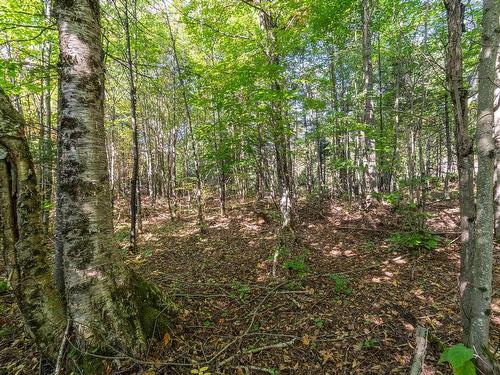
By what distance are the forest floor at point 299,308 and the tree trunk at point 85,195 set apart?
448 millimetres

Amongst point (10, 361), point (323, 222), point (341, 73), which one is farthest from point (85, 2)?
point (341, 73)

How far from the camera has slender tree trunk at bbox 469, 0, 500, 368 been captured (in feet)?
7.35

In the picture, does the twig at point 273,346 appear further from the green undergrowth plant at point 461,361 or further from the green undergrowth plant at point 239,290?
the green undergrowth plant at point 461,361

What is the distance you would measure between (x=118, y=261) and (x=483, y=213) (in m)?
3.79

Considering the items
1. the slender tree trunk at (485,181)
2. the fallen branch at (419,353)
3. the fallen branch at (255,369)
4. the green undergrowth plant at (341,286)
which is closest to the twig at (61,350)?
the fallen branch at (255,369)

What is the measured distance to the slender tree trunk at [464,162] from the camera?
2436mm

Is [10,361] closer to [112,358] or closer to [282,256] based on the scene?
[112,358]

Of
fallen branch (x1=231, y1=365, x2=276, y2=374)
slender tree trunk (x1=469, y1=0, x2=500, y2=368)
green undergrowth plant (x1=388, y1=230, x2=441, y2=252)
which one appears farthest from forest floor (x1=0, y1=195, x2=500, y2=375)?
slender tree trunk (x1=469, y1=0, x2=500, y2=368)

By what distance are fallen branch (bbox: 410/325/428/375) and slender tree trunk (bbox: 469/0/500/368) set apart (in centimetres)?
53

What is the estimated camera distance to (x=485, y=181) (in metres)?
2.27

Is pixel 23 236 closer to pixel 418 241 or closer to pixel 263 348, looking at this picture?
pixel 263 348

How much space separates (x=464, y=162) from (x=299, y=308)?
3.08m

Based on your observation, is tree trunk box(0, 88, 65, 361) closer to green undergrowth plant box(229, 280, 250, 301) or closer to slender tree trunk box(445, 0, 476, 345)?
green undergrowth plant box(229, 280, 250, 301)

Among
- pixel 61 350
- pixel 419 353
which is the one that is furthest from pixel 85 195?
pixel 419 353
